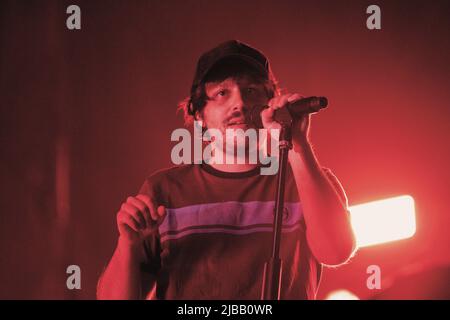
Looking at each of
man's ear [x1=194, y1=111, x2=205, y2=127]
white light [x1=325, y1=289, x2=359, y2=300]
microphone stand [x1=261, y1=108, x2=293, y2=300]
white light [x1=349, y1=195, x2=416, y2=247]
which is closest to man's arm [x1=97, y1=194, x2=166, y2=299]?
microphone stand [x1=261, y1=108, x2=293, y2=300]

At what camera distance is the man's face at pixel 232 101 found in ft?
4.61

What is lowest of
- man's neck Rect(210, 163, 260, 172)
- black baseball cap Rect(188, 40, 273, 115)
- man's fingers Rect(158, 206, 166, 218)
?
man's fingers Rect(158, 206, 166, 218)

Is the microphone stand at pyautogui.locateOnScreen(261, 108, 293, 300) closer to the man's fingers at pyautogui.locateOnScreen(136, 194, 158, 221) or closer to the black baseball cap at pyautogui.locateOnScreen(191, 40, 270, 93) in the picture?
the man's fingers at pyautogui.locateOnScreen(136, 194, 158, 221)

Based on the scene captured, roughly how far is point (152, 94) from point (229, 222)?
2.90 ft

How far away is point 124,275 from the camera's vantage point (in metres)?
1.32

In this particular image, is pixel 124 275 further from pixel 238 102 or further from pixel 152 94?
pixel 152 94

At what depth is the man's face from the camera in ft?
4.61

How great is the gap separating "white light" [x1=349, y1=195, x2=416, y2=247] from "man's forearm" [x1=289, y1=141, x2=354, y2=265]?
1.54 feet

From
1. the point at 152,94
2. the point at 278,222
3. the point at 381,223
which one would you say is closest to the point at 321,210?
the point at 278,222

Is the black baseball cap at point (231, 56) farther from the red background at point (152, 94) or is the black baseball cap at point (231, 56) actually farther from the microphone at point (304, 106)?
the red background at point (152, 94)
